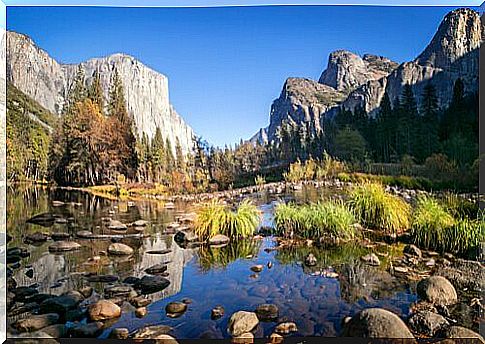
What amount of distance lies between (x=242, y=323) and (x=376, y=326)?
96 centimetres

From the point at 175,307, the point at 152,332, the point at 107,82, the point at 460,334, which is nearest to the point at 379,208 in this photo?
the point at 460,334

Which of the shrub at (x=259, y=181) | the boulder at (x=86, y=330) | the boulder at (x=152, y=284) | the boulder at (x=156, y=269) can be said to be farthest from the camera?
the shrub at (x=259, y=181)

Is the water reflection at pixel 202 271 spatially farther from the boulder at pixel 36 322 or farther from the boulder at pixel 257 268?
the boulder at pixel 36 322

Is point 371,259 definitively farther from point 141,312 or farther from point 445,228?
point 141,312

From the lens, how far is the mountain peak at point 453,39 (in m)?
4.02

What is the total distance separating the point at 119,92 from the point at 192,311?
6.12 feet

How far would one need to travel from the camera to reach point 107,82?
4.11 m

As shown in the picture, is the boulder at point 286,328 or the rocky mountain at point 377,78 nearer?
the boulder at point 286,328

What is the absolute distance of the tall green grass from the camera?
4.06 m

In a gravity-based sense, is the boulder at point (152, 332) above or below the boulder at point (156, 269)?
below

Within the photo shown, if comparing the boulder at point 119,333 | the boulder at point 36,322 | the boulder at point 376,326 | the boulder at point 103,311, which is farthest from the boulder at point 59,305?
the boulder at point 376,326

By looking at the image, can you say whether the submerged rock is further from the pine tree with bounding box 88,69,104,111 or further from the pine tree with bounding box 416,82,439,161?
the pine tree with bounding box 88,69,104,111

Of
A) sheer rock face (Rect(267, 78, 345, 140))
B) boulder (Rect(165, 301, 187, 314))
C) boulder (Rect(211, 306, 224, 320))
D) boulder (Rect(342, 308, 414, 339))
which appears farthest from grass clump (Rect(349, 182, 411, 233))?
boulder (Rect(165, 301, 187, 314))

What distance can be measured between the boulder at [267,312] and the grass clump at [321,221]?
26.1 inches
